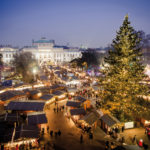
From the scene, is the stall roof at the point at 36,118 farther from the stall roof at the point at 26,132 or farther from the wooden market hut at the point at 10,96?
the wooden market hut at the point at 10,96

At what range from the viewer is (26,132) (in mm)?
10430

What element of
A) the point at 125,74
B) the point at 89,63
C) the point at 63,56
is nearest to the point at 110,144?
the point at 125,74

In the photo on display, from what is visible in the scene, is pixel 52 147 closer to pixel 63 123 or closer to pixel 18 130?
pixel 18 130

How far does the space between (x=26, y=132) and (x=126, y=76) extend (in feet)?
29.2

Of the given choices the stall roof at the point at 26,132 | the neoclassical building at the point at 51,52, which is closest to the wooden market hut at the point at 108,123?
the stall roof at the point at 26,132

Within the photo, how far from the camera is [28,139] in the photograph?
1032 centimetres

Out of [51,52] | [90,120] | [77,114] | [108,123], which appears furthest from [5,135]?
[51,52]

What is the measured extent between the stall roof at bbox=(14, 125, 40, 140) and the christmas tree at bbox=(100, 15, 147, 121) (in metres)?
6.64

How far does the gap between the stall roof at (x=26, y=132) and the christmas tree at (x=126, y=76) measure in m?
6.64

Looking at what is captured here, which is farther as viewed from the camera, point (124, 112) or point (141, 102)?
point (141, 102)

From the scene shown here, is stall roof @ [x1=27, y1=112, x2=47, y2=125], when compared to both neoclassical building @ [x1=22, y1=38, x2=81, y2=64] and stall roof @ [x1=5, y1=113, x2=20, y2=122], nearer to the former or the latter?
stall roof @ [x1=5, y1=113, x2=20, y2=122]

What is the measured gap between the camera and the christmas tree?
1265cm

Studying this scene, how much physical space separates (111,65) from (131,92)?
9.97 feet

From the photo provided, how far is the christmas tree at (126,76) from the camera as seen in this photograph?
12.6 metres
